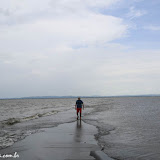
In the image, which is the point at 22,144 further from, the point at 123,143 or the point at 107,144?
the point at 123,143

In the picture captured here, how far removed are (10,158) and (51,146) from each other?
198 centimetres

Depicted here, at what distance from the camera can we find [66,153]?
22.7 feet

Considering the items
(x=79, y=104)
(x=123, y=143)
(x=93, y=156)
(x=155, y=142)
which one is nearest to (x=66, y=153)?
(x=93, y=156)

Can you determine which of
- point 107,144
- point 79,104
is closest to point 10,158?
point 107,144

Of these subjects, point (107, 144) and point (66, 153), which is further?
point (107, 144)

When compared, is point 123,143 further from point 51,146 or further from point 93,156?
point 51,146

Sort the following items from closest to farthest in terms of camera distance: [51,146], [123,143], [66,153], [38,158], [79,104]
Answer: [38,158], [66,153], [51,146], [123,143], [79,104]

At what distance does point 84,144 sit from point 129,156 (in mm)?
2368

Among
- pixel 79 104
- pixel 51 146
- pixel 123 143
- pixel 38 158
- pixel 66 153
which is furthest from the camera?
pixel 79 104

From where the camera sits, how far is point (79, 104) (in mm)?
17719

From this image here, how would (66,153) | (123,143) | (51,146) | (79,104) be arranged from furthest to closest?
(79,104) → (123,143) → (51,146) → (66,153)

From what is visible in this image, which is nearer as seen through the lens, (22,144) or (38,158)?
(38,158)

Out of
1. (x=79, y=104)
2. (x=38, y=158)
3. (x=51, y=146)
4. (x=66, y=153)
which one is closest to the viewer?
(x=38, y=158)

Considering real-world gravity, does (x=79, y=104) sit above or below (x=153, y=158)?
above
